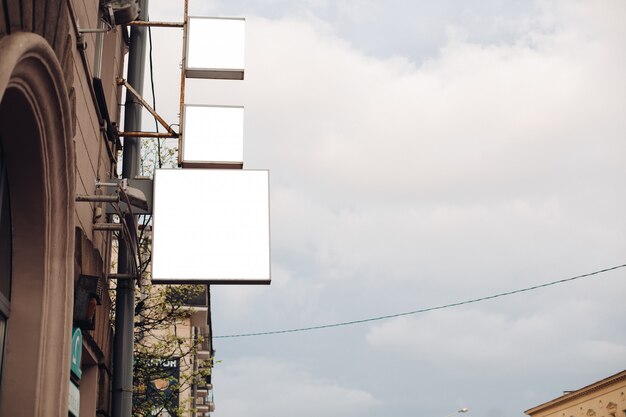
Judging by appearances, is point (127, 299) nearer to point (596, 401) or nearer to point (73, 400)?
point (73, 400)

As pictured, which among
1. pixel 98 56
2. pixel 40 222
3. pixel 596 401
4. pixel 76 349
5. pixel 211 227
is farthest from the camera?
pixel 596 401

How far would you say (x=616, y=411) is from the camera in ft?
176

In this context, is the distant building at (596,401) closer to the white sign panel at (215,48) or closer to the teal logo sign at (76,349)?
the white sign panel at (215,48)

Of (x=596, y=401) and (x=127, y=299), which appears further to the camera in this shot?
(x=596, y=401)

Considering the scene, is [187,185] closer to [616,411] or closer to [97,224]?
[97,224]

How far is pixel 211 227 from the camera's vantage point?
9812mm

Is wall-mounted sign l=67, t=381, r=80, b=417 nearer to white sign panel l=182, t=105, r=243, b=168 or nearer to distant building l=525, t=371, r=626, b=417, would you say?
white sign panel l=182, t=105, r=243, b=168

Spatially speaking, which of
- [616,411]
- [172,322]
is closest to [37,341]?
[172,322]

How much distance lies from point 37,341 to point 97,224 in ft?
9.78

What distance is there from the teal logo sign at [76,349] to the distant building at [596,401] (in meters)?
48.0

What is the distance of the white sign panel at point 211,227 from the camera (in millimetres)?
9508

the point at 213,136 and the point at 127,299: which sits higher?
the point at 213,136

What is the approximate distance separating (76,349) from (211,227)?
1.91 metres

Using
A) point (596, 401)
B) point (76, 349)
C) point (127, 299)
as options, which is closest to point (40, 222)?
point (76, 349)
